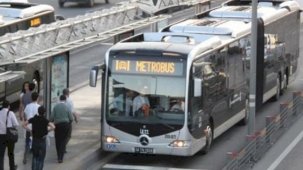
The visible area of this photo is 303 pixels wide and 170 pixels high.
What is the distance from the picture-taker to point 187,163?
21.5 metres

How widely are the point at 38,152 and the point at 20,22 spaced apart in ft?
36.5

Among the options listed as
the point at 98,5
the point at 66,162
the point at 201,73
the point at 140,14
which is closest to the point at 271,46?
the point at 140,14

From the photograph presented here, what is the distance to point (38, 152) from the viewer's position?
18.5 meters

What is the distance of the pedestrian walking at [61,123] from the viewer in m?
20.5

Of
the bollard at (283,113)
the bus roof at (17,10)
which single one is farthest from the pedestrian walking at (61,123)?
the bus roof at (17,10)

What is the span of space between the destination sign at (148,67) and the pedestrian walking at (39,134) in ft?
8.68

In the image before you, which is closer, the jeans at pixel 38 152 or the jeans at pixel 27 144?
the jeans at pixel 38 152

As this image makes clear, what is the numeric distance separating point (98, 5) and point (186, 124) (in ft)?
123

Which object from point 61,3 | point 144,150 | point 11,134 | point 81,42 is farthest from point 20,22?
point 61,3

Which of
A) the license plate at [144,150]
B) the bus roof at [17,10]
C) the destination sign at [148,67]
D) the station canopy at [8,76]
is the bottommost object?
the license plate at [144,150]

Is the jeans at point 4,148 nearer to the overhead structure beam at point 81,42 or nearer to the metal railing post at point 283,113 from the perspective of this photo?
the overhead structure beam at point 81,42

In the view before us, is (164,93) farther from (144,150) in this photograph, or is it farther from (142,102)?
(144,150)

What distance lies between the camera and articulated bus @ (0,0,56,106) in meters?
27.1

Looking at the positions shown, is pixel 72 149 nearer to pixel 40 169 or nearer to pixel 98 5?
pixel 40 169
